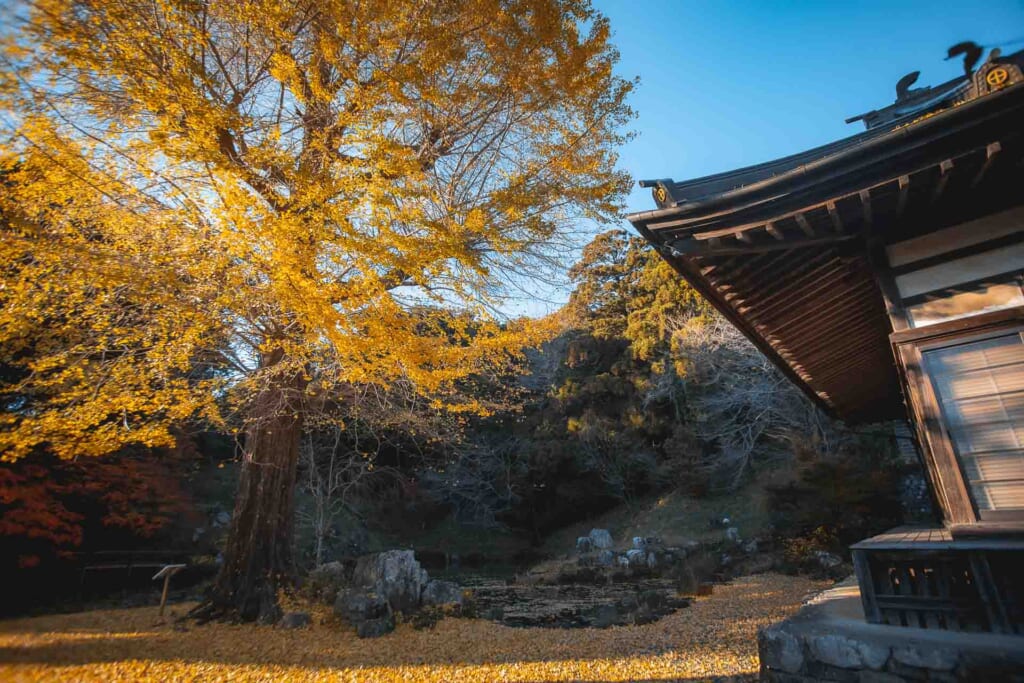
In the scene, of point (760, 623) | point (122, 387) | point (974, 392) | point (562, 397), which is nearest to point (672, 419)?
point (562, 397)

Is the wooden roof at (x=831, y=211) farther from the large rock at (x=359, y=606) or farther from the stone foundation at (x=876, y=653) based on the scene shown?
the large rock at (x=359, y=606)

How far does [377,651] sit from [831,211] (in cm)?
564

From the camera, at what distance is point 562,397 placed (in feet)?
63.8

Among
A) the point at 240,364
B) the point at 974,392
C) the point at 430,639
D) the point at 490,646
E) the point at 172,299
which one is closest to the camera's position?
the point at 974,392

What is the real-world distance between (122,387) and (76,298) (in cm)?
104

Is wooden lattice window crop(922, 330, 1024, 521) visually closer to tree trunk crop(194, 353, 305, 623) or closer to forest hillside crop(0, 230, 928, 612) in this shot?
forest hillside crop(0, 230, 928, 612)

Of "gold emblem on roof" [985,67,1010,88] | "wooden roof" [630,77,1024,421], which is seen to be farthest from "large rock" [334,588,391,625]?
"gold emblem on roof" [985,67,1010,88]

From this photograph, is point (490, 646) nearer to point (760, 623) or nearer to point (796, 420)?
point (760, 623)

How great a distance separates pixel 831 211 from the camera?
2543 millimetres

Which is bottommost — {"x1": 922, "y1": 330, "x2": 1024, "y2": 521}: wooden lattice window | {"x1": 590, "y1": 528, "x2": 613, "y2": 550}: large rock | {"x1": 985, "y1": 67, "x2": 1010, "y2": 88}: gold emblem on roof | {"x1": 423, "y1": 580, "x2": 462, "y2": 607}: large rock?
{"x1": 590, "y1": 528, "x2": 613, "y2": 550}: large rock

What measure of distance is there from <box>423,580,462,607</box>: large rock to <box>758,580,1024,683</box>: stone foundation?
5244 mm

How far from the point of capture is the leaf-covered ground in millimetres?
3799

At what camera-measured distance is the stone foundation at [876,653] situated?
196cm

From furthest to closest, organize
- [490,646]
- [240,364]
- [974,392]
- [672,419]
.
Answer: [672,419] → [240,364] → [490,646] → [974,392]
